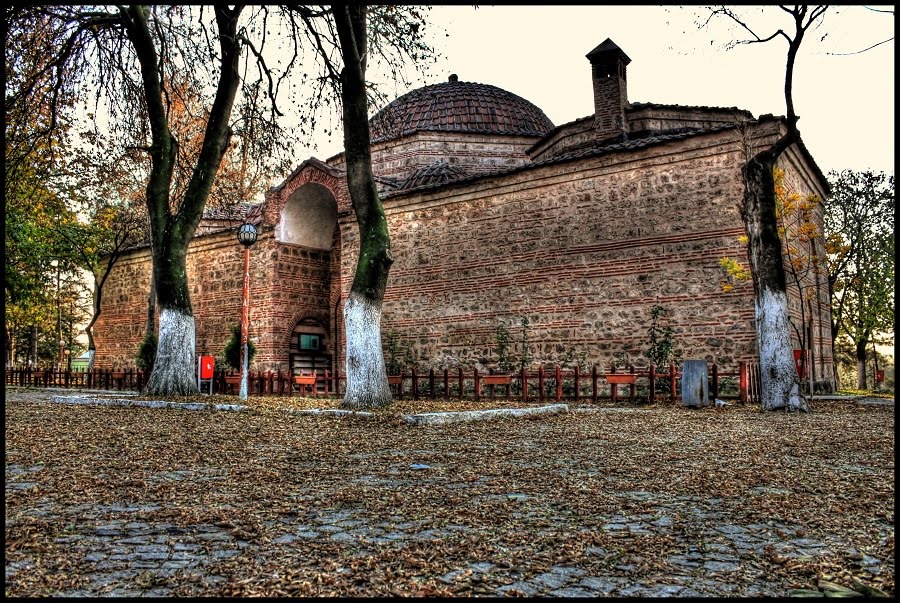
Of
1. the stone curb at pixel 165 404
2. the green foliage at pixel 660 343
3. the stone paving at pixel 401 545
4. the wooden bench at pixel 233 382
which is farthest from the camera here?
the wooden bench at pixel 233 382

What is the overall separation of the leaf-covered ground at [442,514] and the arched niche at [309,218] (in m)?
14.2

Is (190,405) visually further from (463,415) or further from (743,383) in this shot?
(743,383)

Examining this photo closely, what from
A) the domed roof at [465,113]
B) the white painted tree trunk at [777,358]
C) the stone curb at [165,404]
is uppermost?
the domed roof at [465,113]

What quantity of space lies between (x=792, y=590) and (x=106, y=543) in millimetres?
2828

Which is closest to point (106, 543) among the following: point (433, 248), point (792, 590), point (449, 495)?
point (449, 495)

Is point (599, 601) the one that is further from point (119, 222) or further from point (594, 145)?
point (119, 222)

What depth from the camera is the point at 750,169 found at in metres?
11.6

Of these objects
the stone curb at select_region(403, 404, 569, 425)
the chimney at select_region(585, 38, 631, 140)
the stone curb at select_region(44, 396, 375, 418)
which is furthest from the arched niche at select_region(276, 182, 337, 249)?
the stone curb at select_region(403, 404, 569, 425)

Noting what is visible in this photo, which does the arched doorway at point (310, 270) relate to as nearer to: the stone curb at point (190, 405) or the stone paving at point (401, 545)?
the stone curb at point (190, 405)

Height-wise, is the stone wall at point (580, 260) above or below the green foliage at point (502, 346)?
above

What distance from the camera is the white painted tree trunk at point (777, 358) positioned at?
11.1m

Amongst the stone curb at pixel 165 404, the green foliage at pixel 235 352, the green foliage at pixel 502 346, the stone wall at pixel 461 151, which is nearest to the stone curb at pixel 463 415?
the stone curb at pixel 165 404

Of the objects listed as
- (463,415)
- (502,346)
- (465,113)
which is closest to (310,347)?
(502,346)

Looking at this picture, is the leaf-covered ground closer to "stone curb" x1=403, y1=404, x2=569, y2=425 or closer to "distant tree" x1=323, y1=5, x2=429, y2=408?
"stone curb" x1=403, y1=404, x2=569, y2=425
